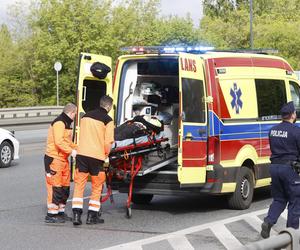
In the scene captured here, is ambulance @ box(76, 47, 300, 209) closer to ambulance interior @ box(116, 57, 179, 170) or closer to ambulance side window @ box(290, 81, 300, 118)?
ambulance interior @ box(116, 57, 179, 170)

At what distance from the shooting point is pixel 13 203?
1034 cm

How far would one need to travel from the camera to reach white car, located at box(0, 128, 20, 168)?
15312 millimetres

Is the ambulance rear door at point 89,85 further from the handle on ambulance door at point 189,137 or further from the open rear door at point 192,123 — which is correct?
the handle on ambulance door at point 189,137

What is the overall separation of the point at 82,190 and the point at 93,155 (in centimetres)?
49

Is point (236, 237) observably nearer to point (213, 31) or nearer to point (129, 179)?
point (129, 179)

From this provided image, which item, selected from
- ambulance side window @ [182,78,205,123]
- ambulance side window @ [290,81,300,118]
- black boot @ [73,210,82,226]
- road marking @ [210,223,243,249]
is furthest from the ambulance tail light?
ambulance side window @ [290,81,300,118]

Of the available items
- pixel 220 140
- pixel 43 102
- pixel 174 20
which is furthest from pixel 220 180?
pixel 174 20

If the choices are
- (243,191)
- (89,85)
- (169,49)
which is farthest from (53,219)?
(169,49)

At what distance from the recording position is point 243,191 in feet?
31.1

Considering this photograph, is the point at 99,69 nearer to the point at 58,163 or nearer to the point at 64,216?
the point at 58,163

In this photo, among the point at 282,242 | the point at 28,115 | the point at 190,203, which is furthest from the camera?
the point at 28,115

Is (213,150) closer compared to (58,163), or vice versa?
(58,163)

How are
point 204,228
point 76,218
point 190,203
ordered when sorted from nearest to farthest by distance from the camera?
point 204,228 → point 76,218 → point 190,203

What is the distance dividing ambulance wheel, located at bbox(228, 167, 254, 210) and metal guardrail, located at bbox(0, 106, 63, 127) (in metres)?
22.3
